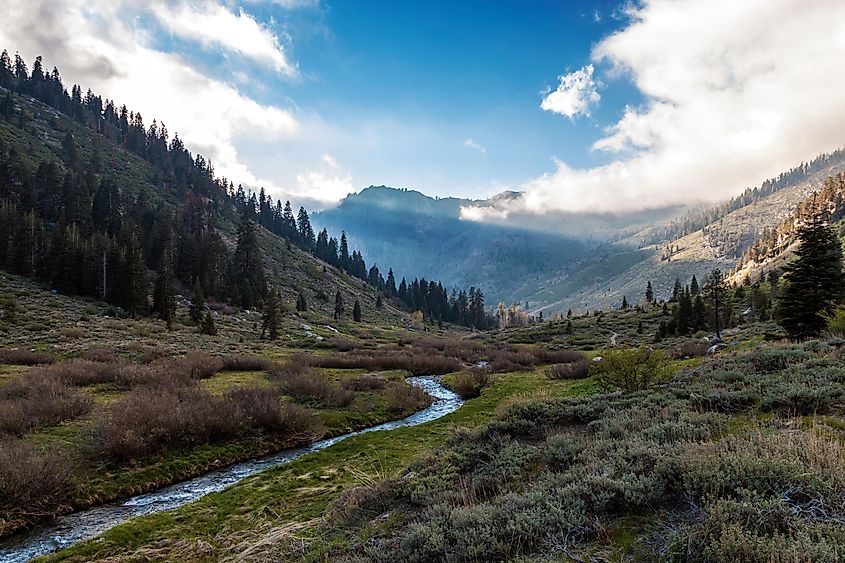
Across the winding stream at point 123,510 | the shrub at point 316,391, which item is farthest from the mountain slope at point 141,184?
the winding stream at point 123,510

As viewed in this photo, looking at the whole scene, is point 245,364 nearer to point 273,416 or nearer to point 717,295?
point 273,416

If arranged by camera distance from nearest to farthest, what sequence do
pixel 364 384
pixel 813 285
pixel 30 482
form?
pixel 30 482
pixel 813 285
pixel 364 384

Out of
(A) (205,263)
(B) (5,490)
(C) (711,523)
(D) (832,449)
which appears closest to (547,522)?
(C) (711,523)

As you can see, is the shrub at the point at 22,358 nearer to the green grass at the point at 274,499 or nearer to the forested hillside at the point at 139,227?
the green grass at the point at 274,499

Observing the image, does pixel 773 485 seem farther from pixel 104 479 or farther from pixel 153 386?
pixel 153 386

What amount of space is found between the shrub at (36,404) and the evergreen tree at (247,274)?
2706 inches

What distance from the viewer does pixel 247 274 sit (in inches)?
3969

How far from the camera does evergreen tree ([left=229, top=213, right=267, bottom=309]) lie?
9055cm

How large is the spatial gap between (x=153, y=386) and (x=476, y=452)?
68.7 feet

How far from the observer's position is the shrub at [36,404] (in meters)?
17.6

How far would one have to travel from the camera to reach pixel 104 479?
14.8 m

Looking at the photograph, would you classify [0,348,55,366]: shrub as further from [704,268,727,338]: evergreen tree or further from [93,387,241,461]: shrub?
[704,268,727,338]: evergreen tree

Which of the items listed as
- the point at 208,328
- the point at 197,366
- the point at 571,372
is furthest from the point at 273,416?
the point at 208,328

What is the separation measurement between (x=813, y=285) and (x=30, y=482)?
135ft
